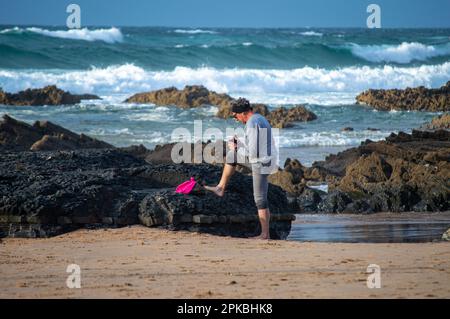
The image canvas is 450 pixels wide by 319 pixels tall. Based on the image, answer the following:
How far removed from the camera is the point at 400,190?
14391mm

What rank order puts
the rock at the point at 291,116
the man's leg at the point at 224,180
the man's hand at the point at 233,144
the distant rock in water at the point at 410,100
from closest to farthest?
the man's hand at the point at 233,144 < the man's leg at the point at 224,180 < the rock at the point at 291,116 < the distant rock in water at the point at 410,100

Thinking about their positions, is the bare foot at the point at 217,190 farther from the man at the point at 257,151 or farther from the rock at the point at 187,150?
the rock at the point at 187,150

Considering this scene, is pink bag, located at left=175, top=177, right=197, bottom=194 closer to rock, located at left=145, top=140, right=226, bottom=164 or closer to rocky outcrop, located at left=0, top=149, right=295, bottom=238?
rocky outcrop, located at left=0, top=149, right=295, bottom=238

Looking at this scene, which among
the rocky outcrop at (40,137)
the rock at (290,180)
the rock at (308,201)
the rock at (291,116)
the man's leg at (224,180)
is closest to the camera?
the man's leg at (224,180)

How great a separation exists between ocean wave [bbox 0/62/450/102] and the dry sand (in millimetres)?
30914

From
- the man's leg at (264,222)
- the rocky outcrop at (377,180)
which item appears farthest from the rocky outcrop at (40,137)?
the man's leg at (264,222)

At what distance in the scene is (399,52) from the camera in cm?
5988

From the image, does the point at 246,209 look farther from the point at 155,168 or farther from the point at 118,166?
the point at 118,166

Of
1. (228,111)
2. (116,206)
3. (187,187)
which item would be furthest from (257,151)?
(228,111)

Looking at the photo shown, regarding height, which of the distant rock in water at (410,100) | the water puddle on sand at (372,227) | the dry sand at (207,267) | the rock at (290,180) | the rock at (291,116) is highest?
the distant rock in water at (410,100)

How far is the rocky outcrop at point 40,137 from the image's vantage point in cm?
1903

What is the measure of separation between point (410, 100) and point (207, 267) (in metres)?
26.9

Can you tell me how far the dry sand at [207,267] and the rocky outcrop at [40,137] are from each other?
8.86 metres

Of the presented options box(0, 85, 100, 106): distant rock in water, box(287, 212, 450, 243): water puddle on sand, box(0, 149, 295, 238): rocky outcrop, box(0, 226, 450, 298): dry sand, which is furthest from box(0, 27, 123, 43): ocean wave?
box(0, 226, 450, 298): dry sand
